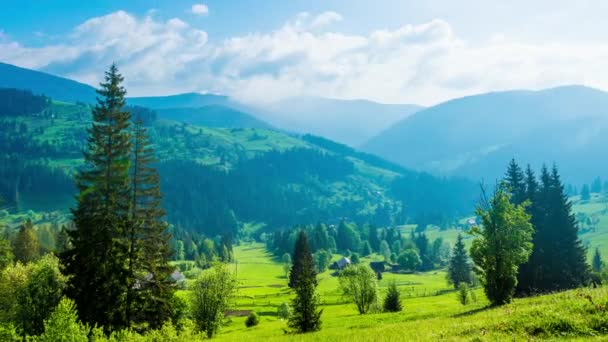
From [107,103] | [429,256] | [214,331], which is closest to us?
[107,103]

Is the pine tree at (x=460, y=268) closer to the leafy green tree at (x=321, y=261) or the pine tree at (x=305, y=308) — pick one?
the leafy green tree at (x=321, y=261)

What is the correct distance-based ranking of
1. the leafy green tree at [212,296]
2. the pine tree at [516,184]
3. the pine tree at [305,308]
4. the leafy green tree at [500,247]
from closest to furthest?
the leafy green tree at [500,247] < the pine tree at [305,308] < the leafy green tree at [212,296] < the pine tree at [516,184]

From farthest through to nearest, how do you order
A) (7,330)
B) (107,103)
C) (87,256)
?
(107,103) < (87,256) < (7,330)

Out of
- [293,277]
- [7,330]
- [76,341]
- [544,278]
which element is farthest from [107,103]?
[293,277]

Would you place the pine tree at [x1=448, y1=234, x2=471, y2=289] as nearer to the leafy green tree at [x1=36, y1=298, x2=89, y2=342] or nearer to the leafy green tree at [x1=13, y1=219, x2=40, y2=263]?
the leafy green tree at [x1=13, y1=219, x2=40, y2=263]

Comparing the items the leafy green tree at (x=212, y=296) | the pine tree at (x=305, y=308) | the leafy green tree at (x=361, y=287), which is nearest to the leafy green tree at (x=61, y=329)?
the pine tree at (x=305, y=308)

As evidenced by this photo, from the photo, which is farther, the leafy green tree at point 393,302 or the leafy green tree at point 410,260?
the leafy green tree at point 410,260

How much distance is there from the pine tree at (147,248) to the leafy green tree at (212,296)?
11.4 metres

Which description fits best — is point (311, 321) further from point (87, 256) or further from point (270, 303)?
point (270, 303)

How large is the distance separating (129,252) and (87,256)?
3.95 m

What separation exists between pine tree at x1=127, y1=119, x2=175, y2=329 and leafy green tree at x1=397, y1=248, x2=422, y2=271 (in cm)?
14476

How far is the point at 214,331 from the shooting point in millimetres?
60594

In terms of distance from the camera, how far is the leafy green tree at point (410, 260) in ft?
590

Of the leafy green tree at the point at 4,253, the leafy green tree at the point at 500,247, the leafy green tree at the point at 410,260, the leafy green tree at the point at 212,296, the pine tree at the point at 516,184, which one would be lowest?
the leafy green tree at the point at 410,260
